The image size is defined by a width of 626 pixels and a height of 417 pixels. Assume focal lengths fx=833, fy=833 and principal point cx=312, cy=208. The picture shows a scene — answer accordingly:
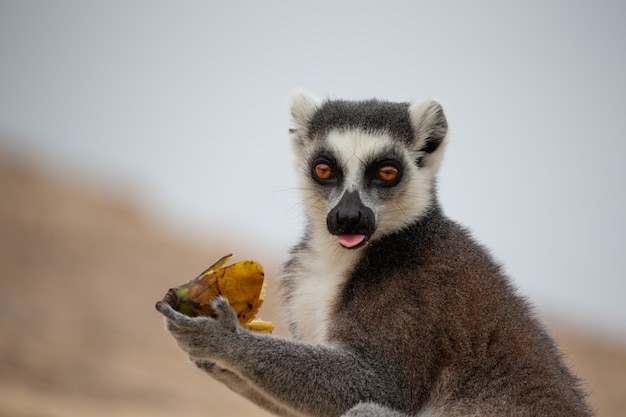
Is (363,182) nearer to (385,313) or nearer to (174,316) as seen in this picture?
(385,313)

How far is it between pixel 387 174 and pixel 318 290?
103cm

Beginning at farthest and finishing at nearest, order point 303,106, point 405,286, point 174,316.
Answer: point 303,106 < point 405,286 < point 174,316

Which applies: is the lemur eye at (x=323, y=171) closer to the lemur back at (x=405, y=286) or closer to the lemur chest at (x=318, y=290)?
the lemur back at (x=405, y=286)

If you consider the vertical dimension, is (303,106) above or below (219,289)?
above

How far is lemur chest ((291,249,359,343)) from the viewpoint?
6.15 metres

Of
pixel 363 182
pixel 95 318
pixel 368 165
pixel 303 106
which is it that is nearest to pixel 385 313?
pixel 363 182

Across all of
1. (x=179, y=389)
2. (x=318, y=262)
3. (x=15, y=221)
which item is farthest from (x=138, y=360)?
(x=318, y=262)

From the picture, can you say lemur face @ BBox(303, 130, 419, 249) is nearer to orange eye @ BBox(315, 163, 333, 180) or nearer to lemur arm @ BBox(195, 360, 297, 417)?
orange eye @ BBox(315, 163, 333, 180)

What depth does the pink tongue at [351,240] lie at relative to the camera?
6016mm

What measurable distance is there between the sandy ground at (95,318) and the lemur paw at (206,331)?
4.35 meters

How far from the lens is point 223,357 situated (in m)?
5.47

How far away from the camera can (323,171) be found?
6.47 metres

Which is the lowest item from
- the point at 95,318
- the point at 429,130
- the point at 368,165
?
the point at 368,165

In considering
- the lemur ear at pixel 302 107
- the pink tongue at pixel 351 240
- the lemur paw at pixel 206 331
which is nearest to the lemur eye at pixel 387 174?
the pink tongue at pixel 351 240
